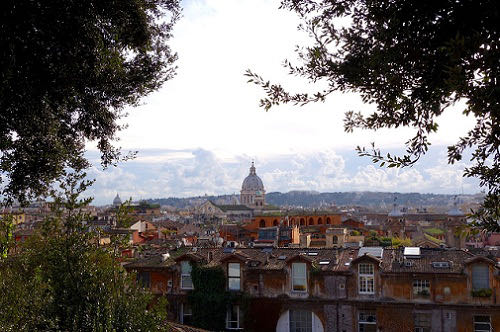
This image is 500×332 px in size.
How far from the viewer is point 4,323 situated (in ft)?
24.9

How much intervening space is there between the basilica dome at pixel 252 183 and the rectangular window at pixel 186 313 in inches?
5967

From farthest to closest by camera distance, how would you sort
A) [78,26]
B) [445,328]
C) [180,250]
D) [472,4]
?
[180,250] < [445,328] < [78,26] < [472,4]

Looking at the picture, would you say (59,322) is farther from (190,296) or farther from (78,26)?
(190,296)

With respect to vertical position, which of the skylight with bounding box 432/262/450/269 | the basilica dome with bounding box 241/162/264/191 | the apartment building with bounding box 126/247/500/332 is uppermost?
the basilica dome with bounding box 241/162/264/191

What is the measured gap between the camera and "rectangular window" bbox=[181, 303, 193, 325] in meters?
25.8

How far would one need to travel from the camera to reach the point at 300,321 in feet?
81.0

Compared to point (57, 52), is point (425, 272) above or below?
below

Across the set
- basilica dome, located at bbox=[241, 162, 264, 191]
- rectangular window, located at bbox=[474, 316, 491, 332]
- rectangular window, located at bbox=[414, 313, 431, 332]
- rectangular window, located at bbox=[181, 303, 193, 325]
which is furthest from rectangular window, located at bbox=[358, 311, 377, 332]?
basilica dome, located at bbox=[241, 162, 264, 191]

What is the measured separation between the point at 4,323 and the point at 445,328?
20.3 meters

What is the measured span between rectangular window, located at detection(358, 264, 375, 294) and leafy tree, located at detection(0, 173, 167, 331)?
16.5 meters

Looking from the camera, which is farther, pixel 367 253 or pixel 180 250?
pixel 180 250

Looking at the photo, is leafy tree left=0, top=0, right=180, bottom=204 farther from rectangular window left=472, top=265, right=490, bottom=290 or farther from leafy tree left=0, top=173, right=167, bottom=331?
rectangular window left=472, top=265, right=490, bottom=290

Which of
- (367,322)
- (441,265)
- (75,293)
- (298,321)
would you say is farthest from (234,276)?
(75,293)

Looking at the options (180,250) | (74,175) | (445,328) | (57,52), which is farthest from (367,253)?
(57,52)
